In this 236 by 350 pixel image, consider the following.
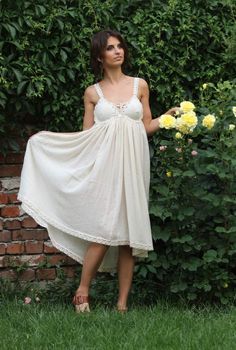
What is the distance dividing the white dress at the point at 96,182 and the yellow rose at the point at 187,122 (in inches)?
9.9

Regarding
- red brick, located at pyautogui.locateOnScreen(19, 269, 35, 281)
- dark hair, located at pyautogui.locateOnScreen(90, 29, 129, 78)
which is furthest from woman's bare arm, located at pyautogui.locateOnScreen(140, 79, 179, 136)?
red brick, located at pyautogui.locateOnScreen(19, 269, 35, 281)

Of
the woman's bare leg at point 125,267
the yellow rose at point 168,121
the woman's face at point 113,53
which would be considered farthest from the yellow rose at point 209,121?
the woman's bare leg at point 125,267

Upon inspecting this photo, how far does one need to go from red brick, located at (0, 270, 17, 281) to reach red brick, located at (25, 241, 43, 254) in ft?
0.59

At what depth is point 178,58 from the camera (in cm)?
506

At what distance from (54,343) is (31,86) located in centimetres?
185

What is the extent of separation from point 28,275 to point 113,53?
5.61 ft

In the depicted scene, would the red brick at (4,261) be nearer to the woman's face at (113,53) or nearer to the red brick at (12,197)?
the red brick at (12,197)

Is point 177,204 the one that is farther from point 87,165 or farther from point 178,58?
point 178,58

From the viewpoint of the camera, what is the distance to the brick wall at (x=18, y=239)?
5.08 m

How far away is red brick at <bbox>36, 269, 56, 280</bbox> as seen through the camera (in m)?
5.14

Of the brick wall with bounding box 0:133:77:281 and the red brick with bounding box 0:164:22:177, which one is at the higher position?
the red brick with bounding box 0:164:22:177

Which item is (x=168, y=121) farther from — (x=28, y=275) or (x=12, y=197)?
(x=28, y=275)

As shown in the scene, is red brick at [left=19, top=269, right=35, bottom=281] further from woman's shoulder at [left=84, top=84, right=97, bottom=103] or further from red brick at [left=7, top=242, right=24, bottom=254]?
woman's shoulder at [left=84, top=84, right=97, bottom=103]

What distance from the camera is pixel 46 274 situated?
203 inches
